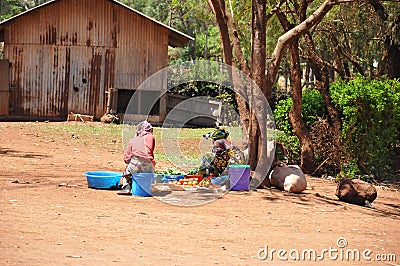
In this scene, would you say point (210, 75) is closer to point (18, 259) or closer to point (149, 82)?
point (149, 82)

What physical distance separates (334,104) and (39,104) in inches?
625

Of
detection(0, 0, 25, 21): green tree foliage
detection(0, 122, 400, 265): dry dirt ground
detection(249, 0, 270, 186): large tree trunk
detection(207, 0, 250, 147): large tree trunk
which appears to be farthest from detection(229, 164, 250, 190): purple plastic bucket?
detection(0, 0, 25, 21): green tree foliage

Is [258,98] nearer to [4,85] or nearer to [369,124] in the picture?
[369,124]

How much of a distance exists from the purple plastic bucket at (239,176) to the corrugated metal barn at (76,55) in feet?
52.9

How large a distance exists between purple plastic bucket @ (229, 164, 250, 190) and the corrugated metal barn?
1611cm

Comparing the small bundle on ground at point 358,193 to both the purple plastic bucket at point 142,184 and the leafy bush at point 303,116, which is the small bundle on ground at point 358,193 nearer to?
the purple plastic bucket at point 142,184

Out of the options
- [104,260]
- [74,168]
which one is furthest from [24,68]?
[104,260]

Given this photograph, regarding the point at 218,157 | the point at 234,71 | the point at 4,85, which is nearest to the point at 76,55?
the point at 4,85

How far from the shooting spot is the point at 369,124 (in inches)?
593

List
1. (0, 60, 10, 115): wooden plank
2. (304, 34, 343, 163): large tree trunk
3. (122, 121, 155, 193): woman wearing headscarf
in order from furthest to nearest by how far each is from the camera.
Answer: (0, 60, 10, 115): wooden plank → (304, 34, 343, 163): large tree trunk → (122, 121, 155, 193): woman wearing headscarf

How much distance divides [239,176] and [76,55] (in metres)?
17.3

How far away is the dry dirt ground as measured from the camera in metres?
6.97

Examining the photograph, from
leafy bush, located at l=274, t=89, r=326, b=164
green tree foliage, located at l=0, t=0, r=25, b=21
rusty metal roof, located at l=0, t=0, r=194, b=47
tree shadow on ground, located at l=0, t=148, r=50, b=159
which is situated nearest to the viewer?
tree shadow on ground, located at l=0, t=148, r=50, b=159

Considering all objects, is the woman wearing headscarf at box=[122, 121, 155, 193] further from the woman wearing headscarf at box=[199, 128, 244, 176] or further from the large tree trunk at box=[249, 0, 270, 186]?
the large tree trunk at box=[249, 0, 270, 186]
